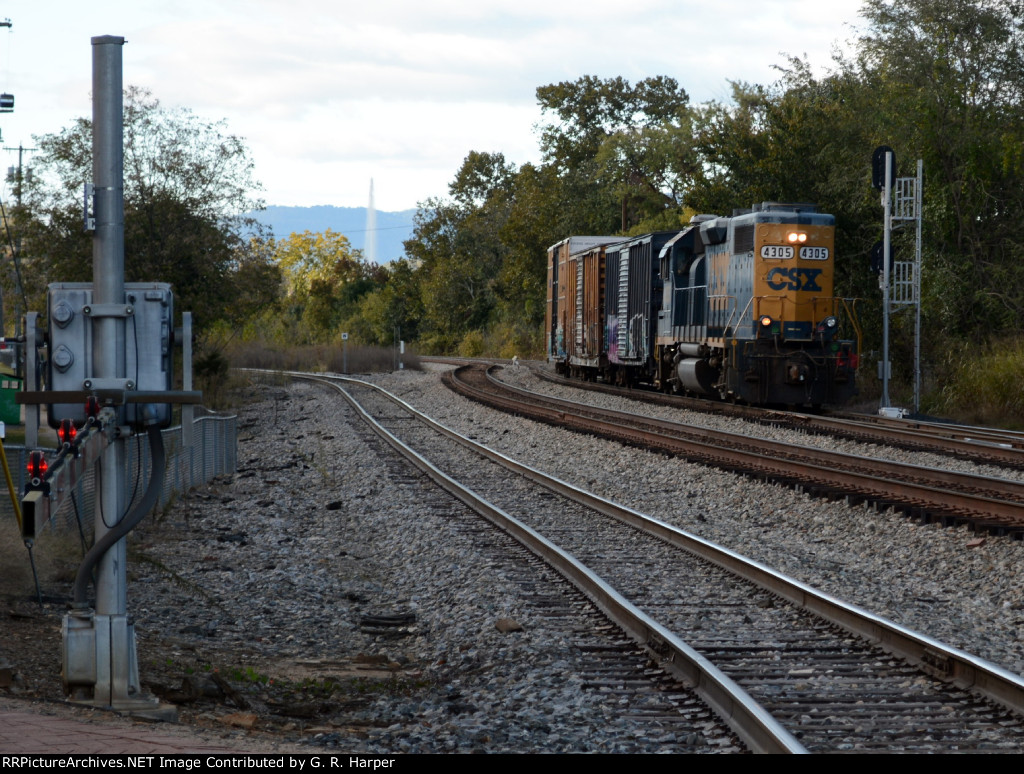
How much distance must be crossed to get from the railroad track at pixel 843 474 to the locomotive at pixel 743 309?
2.40m

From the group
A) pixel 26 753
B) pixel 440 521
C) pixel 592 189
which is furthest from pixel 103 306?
pixel 592 189

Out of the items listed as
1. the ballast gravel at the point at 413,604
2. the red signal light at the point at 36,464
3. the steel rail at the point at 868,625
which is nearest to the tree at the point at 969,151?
the ballast gravel at the point at 413,604

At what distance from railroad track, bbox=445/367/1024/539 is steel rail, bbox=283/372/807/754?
352 cm

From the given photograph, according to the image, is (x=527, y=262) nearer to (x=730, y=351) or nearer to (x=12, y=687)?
(x=730, y=351)

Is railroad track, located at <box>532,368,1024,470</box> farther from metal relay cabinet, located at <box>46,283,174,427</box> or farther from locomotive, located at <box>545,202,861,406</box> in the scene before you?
metal relay cabinet, located at <box>46,283,174,427</box>

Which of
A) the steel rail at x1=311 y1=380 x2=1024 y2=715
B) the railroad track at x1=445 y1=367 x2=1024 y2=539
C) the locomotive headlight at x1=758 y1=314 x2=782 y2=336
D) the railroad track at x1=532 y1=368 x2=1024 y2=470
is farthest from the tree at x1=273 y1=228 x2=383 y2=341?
the steel rail at x1=311 y1=380 x2=1024 y2=715

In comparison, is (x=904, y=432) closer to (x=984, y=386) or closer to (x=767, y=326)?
(x=767, y=326)

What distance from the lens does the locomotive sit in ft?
63.8

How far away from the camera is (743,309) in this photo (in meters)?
19.8

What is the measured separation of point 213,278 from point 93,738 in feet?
75.3

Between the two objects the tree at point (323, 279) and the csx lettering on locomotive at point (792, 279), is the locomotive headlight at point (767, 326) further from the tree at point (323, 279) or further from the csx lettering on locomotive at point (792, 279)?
the tree at point (323, 279)

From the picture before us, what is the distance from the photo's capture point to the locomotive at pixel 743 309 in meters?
19.5

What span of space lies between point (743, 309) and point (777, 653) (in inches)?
568

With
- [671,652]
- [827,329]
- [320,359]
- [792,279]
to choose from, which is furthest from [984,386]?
[320,359]
